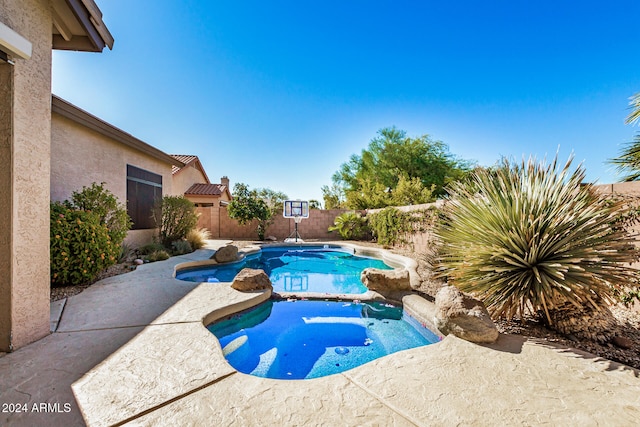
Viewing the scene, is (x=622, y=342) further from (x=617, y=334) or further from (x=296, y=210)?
(x=296, y=210)

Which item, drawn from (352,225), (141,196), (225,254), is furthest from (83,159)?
(352,225)

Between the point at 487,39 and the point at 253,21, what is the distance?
29.3ft

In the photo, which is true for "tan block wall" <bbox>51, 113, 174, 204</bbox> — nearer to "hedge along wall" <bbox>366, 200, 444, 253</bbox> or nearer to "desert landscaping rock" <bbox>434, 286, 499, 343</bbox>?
"desert landscaping rock" <bbox>434, 286, 499, 343</bbox>

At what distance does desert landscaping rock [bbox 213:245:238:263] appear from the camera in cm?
831

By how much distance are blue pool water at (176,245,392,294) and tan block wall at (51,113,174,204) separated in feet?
11.3

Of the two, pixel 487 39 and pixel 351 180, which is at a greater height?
pixel 487 39

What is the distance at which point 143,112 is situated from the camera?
36.4 feet

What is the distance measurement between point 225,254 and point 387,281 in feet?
18.3

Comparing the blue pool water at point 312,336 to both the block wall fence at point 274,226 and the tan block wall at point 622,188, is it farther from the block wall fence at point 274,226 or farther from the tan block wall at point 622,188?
the block wall fence at point 274,226

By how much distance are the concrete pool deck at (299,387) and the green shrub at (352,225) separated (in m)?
11.8

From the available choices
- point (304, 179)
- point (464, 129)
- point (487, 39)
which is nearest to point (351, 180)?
point (304, 179)

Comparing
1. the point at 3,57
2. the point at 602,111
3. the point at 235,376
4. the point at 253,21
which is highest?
the point at 253,21

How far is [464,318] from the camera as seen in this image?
2.95m

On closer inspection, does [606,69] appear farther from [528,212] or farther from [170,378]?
[170,378]
